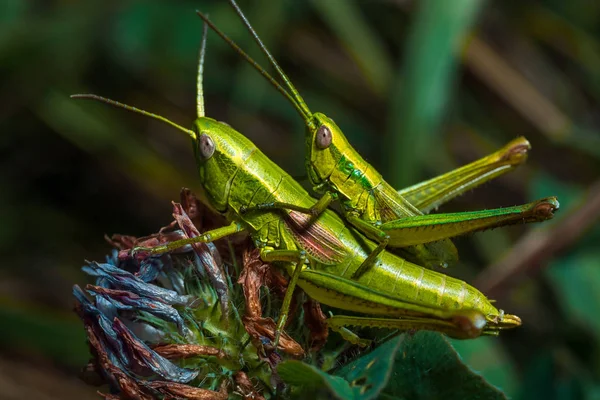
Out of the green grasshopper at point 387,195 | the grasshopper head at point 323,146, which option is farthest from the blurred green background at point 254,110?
the grasshopper head at point 323,146

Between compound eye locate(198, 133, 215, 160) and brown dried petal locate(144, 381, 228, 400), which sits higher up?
compound eye locate(198, 133, 215, 160)

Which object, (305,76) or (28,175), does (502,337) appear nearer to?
(305,76)

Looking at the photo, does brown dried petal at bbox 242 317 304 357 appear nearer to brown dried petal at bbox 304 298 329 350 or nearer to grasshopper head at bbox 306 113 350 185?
brown dried petal at bbox 304 298 329 350

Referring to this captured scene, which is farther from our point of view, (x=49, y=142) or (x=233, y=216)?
(x=49, y=142)

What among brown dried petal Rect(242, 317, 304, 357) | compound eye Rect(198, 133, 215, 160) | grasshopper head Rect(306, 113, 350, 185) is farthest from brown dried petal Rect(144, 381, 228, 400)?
grasshopper head Rect(306, 113, 350, 185)

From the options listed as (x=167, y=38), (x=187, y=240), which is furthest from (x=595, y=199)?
(x=167, y=38)

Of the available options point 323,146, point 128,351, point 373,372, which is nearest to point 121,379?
point 128,351

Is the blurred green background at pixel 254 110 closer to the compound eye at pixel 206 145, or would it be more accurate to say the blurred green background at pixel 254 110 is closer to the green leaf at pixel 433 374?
the compound eye at pixel 206 145
